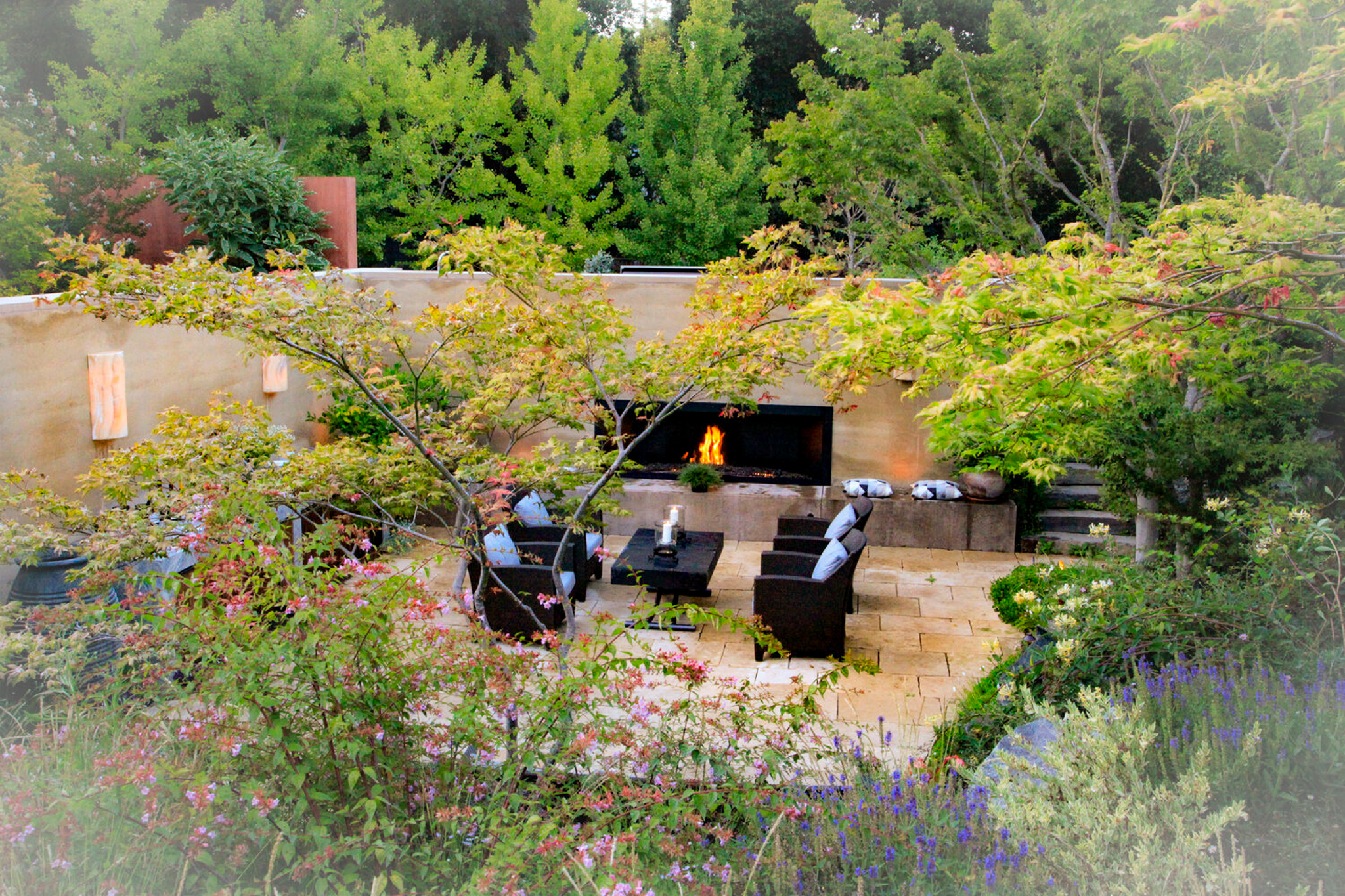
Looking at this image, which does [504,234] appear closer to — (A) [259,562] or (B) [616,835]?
(A) [259,562]

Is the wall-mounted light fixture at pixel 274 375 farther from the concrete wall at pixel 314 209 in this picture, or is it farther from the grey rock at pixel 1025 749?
the grey rock at pixel 1025 749

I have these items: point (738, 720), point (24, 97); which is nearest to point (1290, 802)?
point (738, 720)

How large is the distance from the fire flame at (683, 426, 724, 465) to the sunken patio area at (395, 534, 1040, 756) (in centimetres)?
152

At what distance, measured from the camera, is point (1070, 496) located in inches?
423

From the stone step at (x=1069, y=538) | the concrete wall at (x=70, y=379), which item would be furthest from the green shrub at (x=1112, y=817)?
the stone step at (x=1069, y=538)

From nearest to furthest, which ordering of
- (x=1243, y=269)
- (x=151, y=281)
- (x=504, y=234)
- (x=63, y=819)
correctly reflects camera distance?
(x=63, y=819) < (x=1243, y=269) < (x=151, y=281) < (x=504, y=234)

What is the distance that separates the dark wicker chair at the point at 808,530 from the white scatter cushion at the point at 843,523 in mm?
27

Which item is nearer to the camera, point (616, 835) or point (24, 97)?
point (616, 835)

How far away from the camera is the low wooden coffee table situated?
25.8 ft

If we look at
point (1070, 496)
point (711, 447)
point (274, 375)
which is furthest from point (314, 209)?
point (1070, 496)

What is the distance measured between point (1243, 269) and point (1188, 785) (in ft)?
8.16

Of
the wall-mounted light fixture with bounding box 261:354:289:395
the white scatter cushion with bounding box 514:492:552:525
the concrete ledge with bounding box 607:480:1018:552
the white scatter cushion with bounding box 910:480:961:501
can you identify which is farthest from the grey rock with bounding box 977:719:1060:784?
the wall-mounted light fixture with bounding box 261:354:289:395

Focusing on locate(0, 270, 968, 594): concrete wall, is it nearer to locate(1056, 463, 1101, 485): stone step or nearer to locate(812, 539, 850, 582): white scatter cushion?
locate(1056, 463, 1101, 485): stone step

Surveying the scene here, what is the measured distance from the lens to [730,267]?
20.7ft
